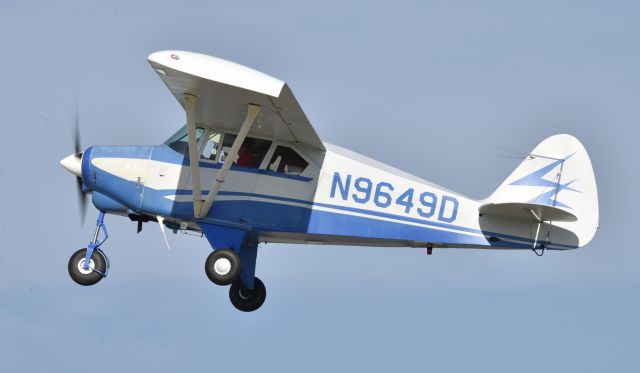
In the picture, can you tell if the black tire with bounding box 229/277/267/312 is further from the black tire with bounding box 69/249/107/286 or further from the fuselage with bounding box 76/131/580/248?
the black tire with bounding box 69/249/107/286

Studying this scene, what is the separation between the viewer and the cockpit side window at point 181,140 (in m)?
18.1

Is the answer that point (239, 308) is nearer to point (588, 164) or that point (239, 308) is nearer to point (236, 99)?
point (236, 99)

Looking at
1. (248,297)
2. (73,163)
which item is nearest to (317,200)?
(248,297)

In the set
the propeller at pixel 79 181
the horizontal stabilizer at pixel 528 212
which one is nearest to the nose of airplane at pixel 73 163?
the propeller at pixel 79 181

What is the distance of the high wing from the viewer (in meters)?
16.1

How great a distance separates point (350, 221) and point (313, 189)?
0.66 meters

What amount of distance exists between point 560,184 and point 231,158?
4.48 metres

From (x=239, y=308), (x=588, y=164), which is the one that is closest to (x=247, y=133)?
(x=239, y=308)

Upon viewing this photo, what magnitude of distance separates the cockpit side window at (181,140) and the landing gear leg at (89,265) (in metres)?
1.65

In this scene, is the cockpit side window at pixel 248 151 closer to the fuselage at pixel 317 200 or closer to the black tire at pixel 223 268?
the fuselage at pixel 317 200

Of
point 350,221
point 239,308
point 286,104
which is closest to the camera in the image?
point 286,104

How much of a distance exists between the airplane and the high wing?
55 mm

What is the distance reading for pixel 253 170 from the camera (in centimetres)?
1798

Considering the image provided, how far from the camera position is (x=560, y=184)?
18125 millimetres
